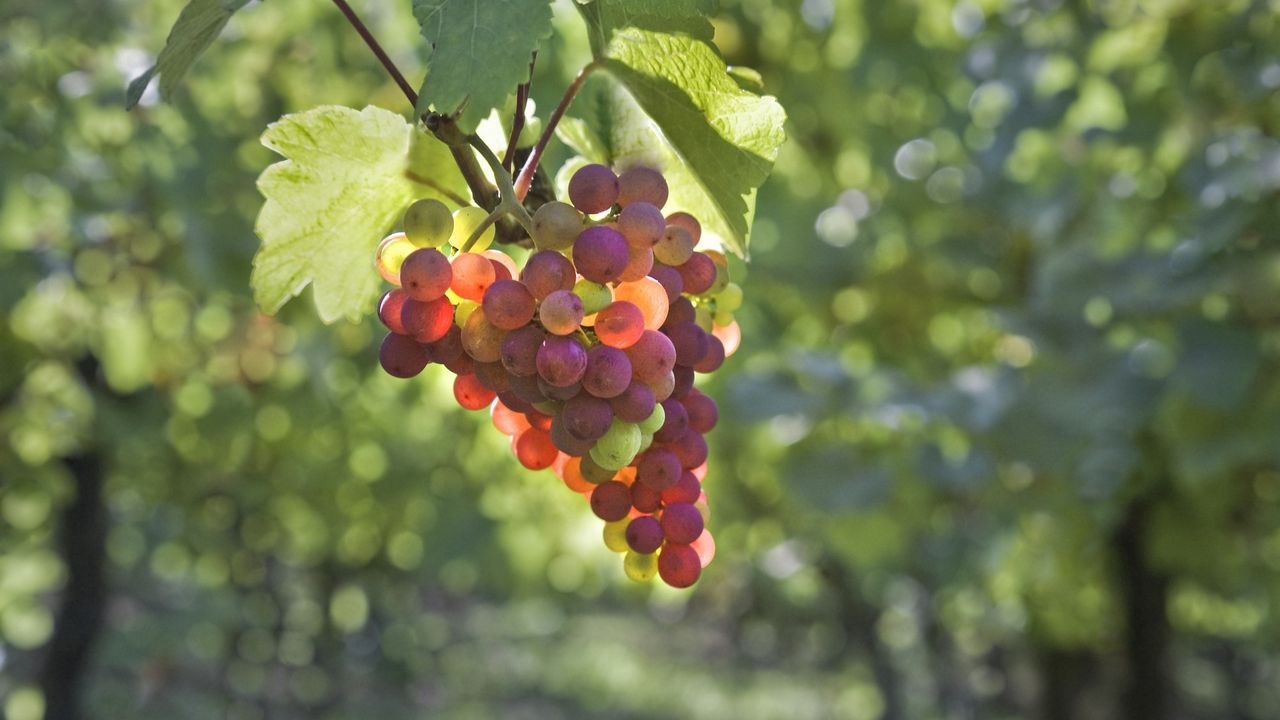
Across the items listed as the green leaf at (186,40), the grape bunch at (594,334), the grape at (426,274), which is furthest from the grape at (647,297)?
the green leaf at (186,40)

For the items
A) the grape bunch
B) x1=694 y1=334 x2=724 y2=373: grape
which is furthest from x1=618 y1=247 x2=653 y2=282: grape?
x1=694 y1=334 x2=724 y2=373: grape

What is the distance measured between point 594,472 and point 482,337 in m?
0.12

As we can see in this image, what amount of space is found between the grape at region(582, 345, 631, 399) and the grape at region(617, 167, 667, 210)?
95mm

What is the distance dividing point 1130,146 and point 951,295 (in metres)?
0.74

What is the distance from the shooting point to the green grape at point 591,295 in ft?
1.90

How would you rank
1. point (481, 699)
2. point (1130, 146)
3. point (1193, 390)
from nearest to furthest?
point (1193, 390) < point (1130, 146) < point (481, 699)

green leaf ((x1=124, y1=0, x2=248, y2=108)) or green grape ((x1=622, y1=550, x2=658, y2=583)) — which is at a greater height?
green leaf ((x1=124, y1=0, x2=248, y2=108))

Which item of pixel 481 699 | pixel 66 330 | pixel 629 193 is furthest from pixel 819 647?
pixel 629 193

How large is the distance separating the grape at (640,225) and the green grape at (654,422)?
97mm

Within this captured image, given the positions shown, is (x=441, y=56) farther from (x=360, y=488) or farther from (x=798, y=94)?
(x=360, y=488)

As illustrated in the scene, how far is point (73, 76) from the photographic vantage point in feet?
8.94

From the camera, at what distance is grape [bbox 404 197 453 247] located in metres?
0.58

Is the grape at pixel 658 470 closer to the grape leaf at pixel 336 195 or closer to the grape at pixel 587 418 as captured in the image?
the grape at pixel 587 418

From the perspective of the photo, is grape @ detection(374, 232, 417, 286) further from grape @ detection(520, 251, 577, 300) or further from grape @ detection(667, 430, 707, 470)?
grape @ detection(667, 430, 707, 470)
